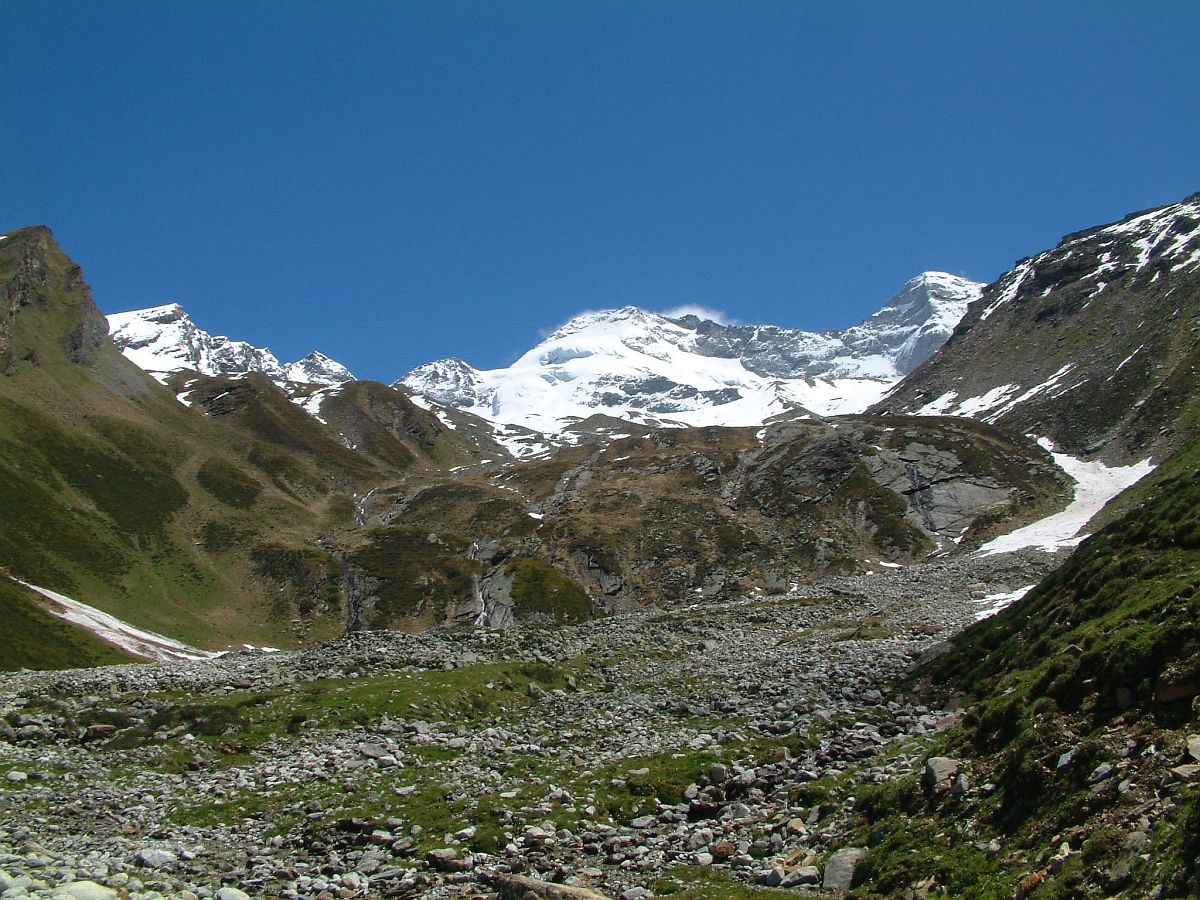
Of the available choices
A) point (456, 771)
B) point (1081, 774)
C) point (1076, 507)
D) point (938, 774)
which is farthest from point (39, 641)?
point (1076, 507)

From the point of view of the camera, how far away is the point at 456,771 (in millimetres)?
25469

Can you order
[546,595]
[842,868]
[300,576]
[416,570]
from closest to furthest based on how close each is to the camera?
1. [842,868]
2. [546,595]
3. [416,570]
4. [300,576]

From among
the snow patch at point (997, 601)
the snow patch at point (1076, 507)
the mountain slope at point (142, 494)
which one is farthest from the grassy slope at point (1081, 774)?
the mountain slope at point (142, 494)

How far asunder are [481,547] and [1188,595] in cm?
10737

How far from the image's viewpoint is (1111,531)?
30.4 meters

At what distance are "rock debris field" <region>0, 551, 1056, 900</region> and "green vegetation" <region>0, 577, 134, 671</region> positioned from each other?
1740 cm

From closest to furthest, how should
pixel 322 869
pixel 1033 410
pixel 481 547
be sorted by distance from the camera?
pixel 322 869 → pixel 481 547 → pixel 1033 410

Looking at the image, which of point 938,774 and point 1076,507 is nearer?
point 938,774

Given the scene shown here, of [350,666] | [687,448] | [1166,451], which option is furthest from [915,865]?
[687,448]

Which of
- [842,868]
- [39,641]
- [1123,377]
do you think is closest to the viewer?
[842,868]

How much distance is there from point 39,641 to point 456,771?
56621mm

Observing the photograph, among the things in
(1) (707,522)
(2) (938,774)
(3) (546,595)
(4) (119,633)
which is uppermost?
(1) (707,522)

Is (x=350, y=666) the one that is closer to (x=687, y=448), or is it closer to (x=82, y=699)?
(x=82, y=699)

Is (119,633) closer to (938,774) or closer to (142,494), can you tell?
(142,494)
